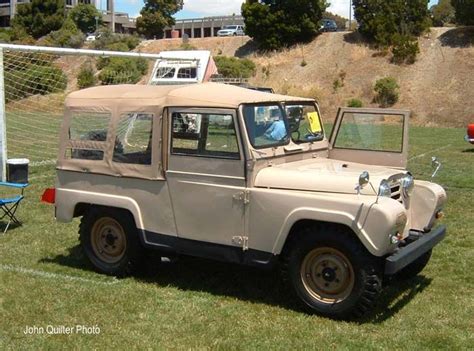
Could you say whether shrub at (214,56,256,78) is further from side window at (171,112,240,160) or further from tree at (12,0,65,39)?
side window at (171,112,240,160)

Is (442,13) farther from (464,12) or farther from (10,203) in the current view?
(10,203)

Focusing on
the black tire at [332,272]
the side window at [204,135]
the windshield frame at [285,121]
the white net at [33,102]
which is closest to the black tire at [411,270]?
the black tire at [332,272]

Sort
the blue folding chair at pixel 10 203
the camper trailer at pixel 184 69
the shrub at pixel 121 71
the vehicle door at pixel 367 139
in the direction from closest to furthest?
1. the vehicle door at pixel 367 139
2. the blue folding chair at pixel 10 203
3. the camper trailer at pixel 184 69
4. the shrub at pixel 121 71

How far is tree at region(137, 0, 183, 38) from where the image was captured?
69750mm

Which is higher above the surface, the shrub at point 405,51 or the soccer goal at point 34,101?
the shrub at point 405,51

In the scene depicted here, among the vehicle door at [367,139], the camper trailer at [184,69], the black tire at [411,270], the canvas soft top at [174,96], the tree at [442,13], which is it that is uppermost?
the tree at [442,13]

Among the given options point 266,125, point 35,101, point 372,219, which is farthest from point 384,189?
point 35,101

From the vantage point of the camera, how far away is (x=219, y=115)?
5324mm

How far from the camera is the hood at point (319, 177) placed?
4922 mm

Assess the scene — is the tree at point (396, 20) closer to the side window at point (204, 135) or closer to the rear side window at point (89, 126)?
the rear side window at point (89, 126)

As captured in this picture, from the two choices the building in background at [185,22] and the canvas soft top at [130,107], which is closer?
the canvas soft top at [130,107]

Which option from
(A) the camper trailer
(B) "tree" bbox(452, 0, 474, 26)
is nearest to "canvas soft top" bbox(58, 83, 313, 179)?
(A) the camper trailer

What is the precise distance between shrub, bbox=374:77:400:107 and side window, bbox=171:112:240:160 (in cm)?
3470

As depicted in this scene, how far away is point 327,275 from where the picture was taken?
5.00 m
